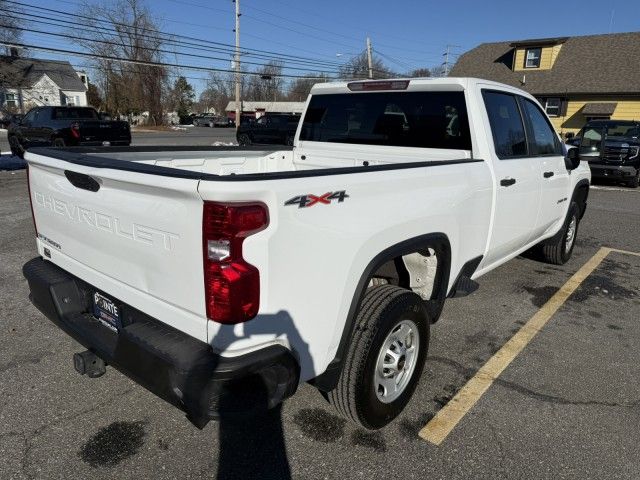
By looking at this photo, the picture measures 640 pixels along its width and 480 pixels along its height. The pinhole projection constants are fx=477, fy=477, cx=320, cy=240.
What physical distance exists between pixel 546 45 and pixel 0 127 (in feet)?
134

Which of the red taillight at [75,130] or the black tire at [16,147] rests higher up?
the red taillight at [75,130]

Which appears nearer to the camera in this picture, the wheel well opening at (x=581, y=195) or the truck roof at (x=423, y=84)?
the truck roof at (x=423, y=84)

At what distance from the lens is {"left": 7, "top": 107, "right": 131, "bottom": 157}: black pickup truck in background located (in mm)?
14156

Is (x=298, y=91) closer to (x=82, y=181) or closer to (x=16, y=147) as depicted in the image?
(x=16, y=147)

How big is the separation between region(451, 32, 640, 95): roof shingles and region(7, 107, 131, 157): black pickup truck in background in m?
23.6

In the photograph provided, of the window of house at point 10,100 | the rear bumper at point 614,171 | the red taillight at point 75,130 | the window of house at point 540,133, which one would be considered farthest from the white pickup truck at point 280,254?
the window of house at point 10,100

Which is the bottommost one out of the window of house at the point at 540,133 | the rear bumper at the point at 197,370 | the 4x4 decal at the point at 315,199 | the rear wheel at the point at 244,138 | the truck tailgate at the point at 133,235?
the rear wheel at the point at 244,138

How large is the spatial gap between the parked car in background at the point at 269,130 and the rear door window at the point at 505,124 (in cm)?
1884

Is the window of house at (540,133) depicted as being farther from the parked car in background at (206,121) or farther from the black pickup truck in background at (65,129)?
the parked car in background at (206,121)

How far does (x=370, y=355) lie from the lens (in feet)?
8.02

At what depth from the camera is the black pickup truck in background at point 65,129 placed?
14.2 m

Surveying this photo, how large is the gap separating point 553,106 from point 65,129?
2630cm

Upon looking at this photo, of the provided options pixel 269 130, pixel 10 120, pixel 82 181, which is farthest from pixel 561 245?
pixel 10 120

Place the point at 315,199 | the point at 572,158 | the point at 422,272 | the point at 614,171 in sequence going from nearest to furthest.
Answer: the point at 315,199
the point at 422,272
the point at 572,158
the point at 614,171
